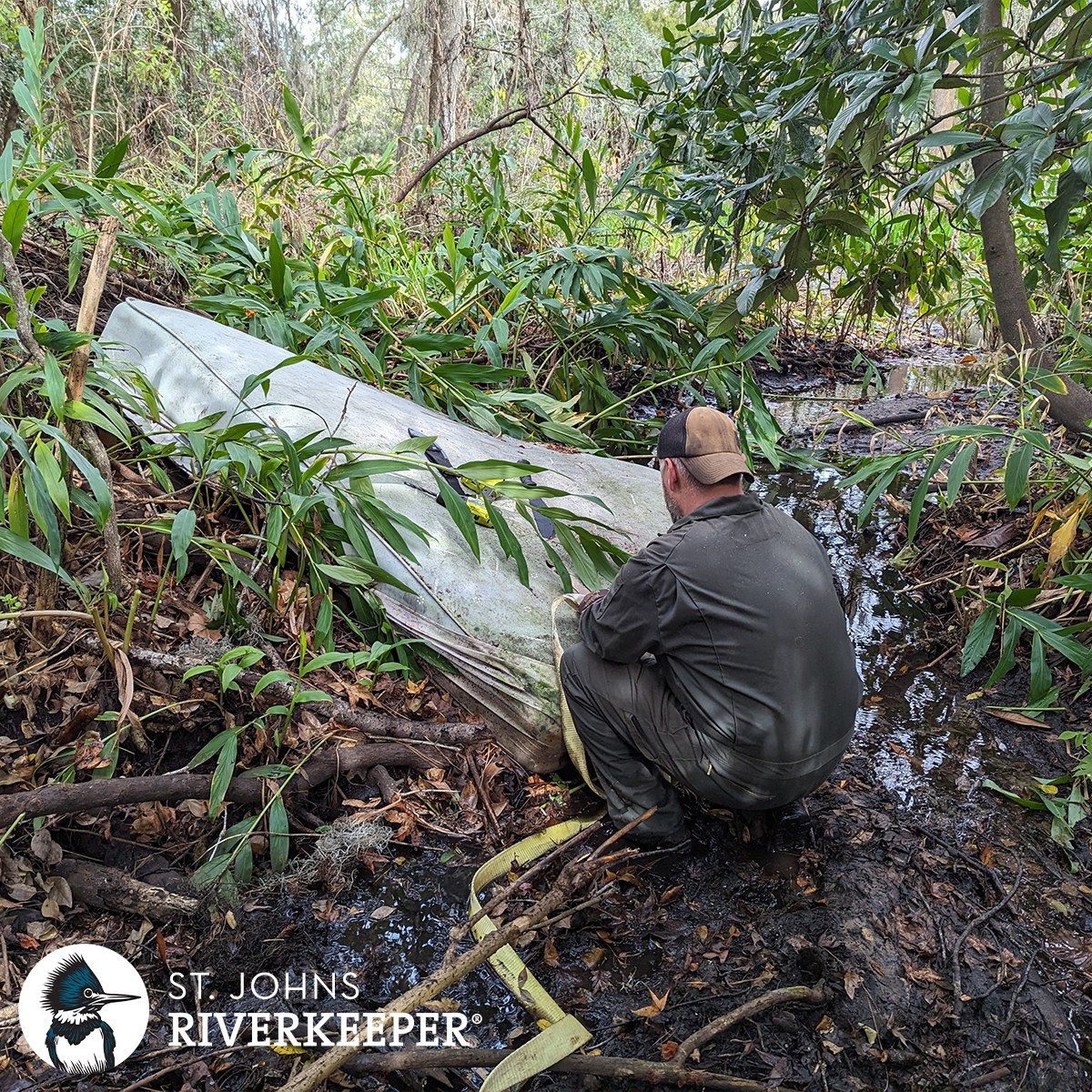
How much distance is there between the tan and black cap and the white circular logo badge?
167 centimetres

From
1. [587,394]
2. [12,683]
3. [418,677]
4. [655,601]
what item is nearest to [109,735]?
[12,683]

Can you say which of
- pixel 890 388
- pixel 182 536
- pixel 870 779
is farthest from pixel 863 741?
pixel 890 388

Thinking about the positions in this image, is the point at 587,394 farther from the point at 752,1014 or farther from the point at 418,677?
the point at 752,1014

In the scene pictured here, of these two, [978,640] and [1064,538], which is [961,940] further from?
[1064,538]

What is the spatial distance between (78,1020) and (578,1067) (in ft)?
3.11

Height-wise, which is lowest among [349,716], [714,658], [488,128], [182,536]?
[349,716]

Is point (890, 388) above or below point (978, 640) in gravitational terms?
above

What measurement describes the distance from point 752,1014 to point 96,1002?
4.24 ft

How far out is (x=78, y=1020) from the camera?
1573mm

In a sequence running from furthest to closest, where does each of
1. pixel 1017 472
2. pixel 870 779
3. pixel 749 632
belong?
pixel 1017 472 → pixel 870 779 → pixel 749 632

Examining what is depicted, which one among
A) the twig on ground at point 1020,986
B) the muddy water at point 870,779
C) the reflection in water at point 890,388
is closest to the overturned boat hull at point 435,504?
the muddy water at point 870,779

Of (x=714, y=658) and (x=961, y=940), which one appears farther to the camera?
(x=714, y=658)

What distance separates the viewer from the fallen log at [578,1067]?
5.12ft

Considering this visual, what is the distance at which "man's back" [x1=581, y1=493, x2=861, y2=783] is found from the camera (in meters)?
1.98
